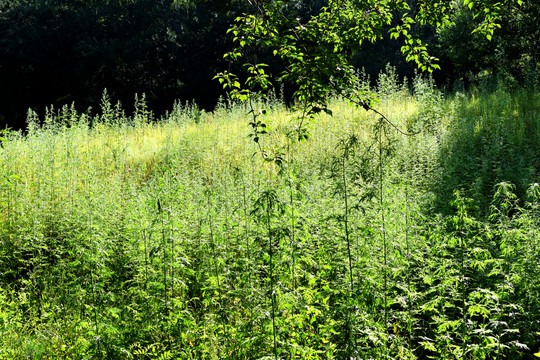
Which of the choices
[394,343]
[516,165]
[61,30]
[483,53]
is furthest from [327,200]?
[61,30]

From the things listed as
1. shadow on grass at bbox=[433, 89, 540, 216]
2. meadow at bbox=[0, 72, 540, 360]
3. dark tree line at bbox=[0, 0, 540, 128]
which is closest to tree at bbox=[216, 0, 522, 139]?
meadow at bbox=[0, 72, 540, 360]

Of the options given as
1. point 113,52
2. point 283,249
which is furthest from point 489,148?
point 113,52

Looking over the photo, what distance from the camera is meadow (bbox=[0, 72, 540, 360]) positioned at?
3461 millimetres

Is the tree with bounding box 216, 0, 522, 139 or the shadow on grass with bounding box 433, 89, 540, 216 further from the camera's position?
the shadow on grass with bounding box 433, 89, 540, 216

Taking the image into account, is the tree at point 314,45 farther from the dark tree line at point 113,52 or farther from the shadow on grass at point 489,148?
the dark tree line at point 113,52

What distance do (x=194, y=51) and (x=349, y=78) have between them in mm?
31604

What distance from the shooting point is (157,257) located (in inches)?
158

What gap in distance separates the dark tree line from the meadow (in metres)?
23.1

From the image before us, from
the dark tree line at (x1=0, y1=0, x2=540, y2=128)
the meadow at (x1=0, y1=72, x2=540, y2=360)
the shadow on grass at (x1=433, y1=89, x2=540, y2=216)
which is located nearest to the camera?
the meadow at (x1=0, y1=72, x2=540, y2=360)

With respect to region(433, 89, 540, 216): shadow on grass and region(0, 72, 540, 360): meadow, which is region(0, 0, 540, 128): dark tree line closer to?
region(433, 89, 540, 216): shadow on grass

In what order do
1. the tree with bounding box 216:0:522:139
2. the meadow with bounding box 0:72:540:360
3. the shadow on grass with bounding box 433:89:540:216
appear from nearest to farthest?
the meadow with bounding box 0:72:540:360
the tree with bounding box 216:0:522:139
the shadow on grass with bounding box 433:89:540:216

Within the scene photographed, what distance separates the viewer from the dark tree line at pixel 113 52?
32.1 metres

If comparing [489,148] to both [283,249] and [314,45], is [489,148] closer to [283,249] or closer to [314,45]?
[314,45]

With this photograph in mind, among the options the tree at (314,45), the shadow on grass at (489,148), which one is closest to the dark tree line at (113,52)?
the shadow on grass at (489,148)
